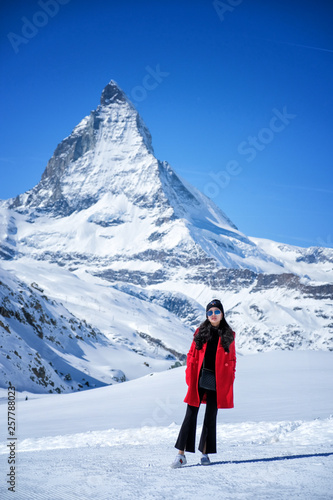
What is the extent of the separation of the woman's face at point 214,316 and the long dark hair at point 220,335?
0.23ft

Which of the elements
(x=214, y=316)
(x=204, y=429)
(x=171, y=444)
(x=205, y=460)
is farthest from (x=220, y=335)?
(x=171, y=444)

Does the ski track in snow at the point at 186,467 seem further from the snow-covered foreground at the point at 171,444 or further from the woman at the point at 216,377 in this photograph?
the woman at the point at 216,377

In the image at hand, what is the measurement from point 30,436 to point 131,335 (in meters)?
103

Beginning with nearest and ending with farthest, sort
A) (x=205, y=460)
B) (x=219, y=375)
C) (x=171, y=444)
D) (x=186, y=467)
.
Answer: (x=186, y=467)
(x=205, y=460)
(x=219, y=375)
(x=171, y=444)

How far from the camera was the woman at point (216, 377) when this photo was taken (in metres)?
5.91

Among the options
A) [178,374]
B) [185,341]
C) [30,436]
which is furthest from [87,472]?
[185,341]

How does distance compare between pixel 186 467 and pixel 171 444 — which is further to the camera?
pixel 171 444

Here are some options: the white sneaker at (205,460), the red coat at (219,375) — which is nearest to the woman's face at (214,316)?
the red coat at (219,375)

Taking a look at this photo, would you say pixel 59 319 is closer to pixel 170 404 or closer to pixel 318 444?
pixel 170 404

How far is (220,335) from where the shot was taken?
6.08 m

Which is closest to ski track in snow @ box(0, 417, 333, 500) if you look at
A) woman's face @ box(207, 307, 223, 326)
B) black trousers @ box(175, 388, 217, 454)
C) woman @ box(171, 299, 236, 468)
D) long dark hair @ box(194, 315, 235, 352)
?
black trousers @ box(175, 388, 217, 454)

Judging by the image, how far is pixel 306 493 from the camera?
394 cm

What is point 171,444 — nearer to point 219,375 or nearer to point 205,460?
point 205,460

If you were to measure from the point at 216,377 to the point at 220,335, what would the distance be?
1.81ft
